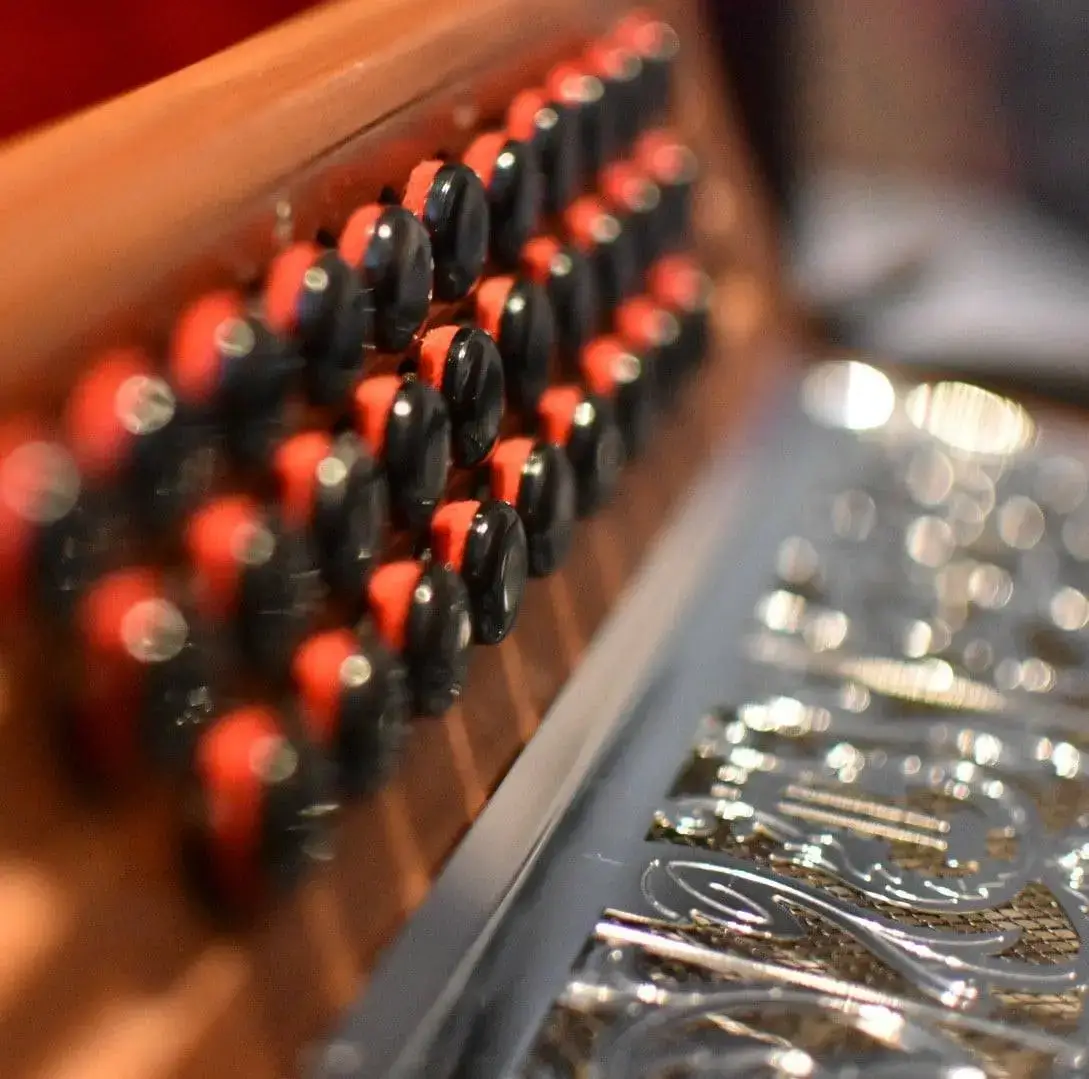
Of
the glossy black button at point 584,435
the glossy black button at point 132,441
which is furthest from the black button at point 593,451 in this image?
the glossy black button at point 132,441

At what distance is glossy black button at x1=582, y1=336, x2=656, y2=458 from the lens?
21.0 inches

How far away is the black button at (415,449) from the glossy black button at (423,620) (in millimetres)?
19

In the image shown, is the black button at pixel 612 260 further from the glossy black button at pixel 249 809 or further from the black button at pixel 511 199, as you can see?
the glossy black button at pixel 249 809

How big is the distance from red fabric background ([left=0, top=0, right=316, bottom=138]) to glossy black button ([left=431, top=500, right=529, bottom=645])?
0.18 meters

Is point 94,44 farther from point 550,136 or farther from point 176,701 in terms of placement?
point 176,701

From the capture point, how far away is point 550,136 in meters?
0.49

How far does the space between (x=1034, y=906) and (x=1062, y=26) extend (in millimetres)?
486

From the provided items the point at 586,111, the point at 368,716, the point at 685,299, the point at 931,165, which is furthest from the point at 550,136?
the point at 931,165

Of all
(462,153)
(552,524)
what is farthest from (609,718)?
(462,153)

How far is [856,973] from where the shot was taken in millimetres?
400

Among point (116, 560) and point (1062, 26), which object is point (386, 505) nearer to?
point (116, 560)

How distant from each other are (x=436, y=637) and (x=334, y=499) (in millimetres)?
59

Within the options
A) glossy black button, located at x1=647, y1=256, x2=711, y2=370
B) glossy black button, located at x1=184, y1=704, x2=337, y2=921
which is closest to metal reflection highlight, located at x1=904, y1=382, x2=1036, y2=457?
glossy black button, located at x1=647, y1=256, x2=711, y2=370

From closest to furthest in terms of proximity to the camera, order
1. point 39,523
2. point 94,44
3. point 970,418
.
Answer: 1. point 39,523
2. point 94,44
3. point 970,418
